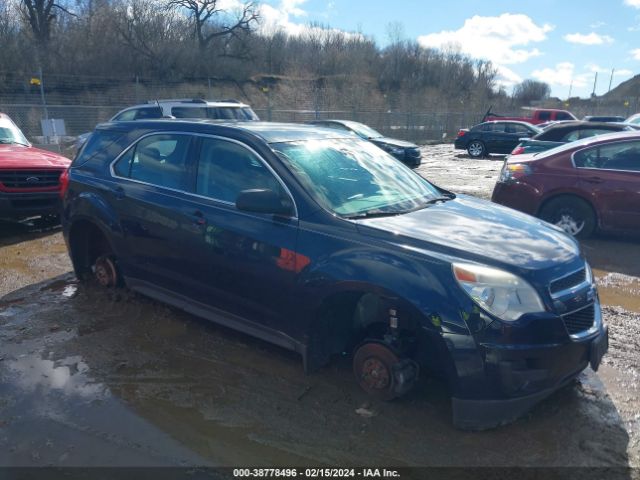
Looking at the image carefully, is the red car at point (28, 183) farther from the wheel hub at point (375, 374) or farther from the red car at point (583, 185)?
the red car at point (583, 185)

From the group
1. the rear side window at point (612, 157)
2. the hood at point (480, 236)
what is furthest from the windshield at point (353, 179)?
the rear side window at point (612, 157)

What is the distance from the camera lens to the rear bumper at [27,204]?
24.3ft

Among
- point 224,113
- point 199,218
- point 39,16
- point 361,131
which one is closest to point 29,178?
point 199,218

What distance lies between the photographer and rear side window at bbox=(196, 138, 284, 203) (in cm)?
388

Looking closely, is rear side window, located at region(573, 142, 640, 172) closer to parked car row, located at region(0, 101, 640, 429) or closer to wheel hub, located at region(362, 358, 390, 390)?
parked car row, located at region(0, 101, 640, 429)

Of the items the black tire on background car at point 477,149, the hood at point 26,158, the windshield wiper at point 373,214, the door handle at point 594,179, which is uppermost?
the windshield wiper at point 373,214

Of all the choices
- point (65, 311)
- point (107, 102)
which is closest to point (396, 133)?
point (107, 102)

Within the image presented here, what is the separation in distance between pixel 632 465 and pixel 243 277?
2641mm

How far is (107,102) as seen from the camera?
98.8 ft

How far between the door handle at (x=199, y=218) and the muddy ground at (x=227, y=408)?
103cm

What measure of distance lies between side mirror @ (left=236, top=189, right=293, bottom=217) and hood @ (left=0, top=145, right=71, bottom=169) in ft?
18.3

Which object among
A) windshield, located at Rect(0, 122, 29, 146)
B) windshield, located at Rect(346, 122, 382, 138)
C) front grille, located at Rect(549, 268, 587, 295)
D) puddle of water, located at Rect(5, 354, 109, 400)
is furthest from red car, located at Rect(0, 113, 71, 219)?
windshield, located at Rect(346, 122, 382, 138)

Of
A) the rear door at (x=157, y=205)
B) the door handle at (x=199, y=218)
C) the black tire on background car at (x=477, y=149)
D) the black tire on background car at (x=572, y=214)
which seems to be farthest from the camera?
the black tire on background car at (x=477, y=149)

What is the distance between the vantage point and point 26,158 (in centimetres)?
792
